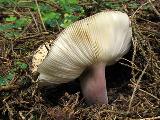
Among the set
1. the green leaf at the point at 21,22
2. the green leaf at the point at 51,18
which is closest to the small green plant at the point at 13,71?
the green leaf at the point at 51,18

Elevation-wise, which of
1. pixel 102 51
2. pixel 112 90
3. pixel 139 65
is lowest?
pixel 112 90

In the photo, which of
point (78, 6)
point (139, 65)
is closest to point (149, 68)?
point (139, 65)

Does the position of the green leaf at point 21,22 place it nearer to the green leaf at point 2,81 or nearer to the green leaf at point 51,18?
the green leaf at point 51,18

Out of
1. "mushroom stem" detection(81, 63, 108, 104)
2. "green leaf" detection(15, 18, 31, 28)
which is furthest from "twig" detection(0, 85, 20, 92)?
"green leaf" detection(15, 18, 31, 28)

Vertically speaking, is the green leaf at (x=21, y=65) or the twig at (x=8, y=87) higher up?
the green leaf at (x=21, y=65)

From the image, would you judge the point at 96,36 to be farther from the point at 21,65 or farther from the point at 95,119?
the point at 21,65

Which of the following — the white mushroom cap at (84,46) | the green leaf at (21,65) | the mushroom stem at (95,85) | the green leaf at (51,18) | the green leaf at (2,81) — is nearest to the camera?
the white mushroom cap at (84,46)

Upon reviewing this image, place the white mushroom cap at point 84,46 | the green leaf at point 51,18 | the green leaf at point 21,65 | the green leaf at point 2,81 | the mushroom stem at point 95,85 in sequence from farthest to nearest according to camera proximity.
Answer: the green leaf at point 51,18 → the green leaf at point 21,65 → the green leaf at point 2,81 → the mushroom stem at point 95,85 → the white mushroom cap at point 84,46

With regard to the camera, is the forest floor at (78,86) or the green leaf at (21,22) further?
the green leaf at (21,22)

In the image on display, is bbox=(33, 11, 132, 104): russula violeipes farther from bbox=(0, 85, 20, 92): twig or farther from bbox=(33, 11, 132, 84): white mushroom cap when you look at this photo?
bbox=(0, 85, 20, 92): twig

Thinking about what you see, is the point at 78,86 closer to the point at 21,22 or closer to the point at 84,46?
the point at 84,46
